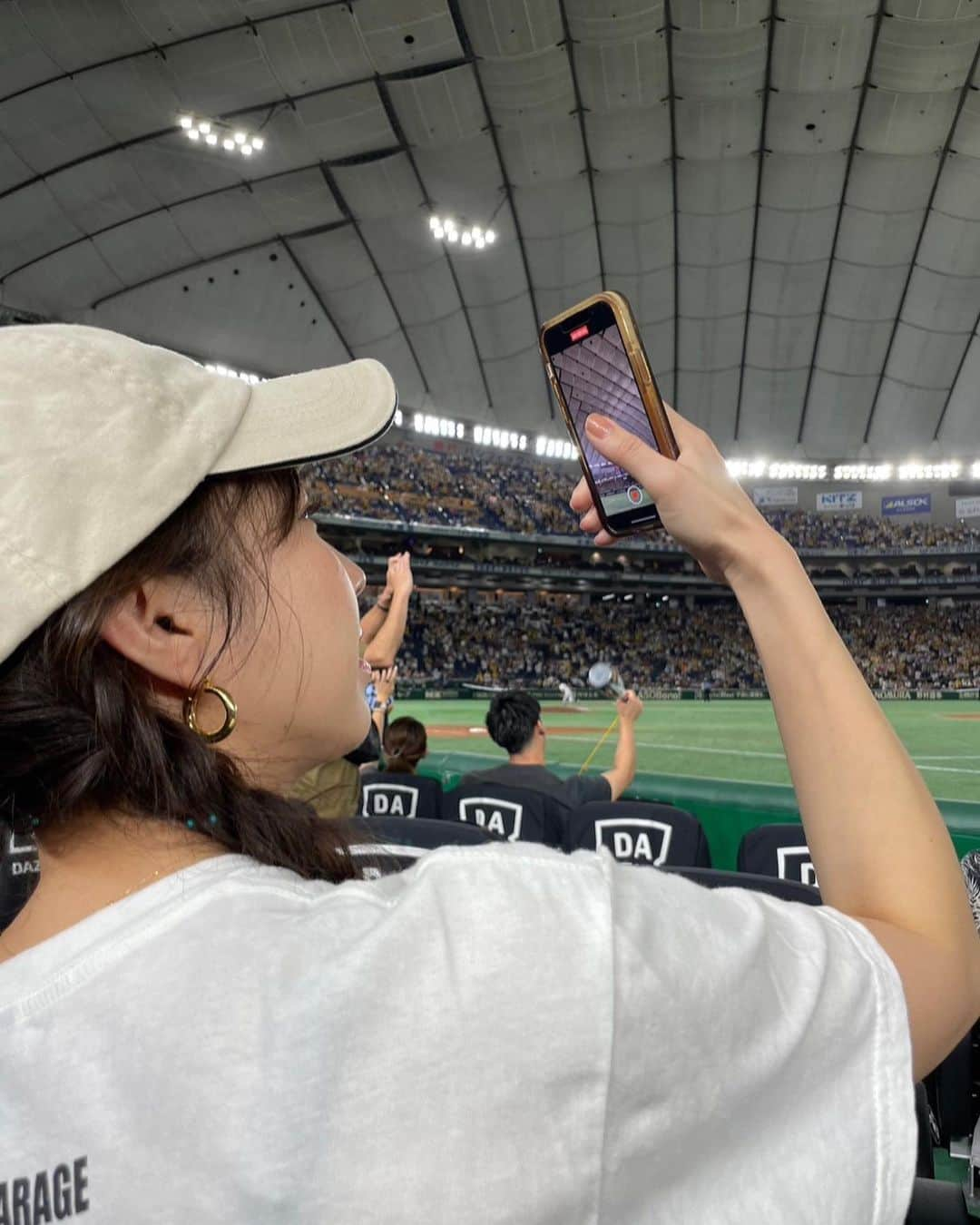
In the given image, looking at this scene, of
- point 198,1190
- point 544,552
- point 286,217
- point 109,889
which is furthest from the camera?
point 544,552

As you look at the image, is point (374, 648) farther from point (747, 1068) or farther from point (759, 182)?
point (759, 182)

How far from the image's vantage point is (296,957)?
22.8 inches

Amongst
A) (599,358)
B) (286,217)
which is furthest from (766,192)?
(599,358)

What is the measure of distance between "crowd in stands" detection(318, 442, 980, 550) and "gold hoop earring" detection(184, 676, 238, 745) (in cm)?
3365

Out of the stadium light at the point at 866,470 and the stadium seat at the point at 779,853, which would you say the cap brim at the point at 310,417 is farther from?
the stadium light at the point at 866,470

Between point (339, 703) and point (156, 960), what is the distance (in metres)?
0.39

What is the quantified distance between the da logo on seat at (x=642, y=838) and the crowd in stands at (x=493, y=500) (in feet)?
103

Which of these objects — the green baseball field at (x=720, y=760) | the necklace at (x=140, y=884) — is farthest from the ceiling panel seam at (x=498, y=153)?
the necklace at (x=140, y=884)

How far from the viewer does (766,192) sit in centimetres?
2619

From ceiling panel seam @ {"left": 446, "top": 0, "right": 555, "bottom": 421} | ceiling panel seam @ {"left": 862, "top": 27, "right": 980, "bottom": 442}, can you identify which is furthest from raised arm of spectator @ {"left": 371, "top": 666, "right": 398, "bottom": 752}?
ceiling panel seam @ {"left": 862, "top": 27, "right": 980, "bottom": 442}

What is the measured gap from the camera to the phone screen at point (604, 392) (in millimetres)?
1300

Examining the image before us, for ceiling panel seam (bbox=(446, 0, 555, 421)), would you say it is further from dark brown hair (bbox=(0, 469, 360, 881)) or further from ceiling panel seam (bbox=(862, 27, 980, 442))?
dark brown hair (bbox=(0, 469, 360, 881))

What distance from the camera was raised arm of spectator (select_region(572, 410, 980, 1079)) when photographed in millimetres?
768

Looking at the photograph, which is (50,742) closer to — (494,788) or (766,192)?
(494,788)
